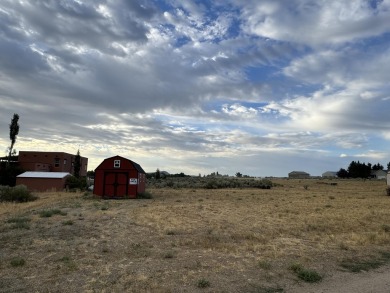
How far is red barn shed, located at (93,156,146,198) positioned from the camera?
127 ft

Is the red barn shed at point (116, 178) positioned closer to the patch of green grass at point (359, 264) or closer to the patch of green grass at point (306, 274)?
the patch of green grass at point (359, 264)

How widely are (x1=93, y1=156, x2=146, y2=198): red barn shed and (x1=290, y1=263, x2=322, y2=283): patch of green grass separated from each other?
98.2ft

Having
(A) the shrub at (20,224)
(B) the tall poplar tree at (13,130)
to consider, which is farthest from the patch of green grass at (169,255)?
(B) the tall poplar tree at (13,130)

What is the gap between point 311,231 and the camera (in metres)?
16.7

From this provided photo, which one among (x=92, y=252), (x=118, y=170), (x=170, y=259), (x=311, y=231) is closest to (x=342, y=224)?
(x=311, y=231)

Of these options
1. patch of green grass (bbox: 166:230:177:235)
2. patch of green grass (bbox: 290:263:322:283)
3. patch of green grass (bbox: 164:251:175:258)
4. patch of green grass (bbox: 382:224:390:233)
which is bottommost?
patch of green grass (bbox: 290:263:322:283)

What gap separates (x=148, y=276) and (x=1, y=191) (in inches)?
1314

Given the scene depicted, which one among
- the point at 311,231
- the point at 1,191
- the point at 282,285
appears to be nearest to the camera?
the point at 282,285

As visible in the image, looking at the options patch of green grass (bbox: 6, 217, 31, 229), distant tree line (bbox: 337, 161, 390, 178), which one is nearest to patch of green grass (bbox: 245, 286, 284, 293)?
patch of green grass (bbox: 6, 217, 31, 229)

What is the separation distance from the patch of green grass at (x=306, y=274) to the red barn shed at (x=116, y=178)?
29.9 meters

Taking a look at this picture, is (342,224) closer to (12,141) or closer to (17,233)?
(17,233)

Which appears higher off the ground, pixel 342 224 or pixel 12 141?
pixel 12 141

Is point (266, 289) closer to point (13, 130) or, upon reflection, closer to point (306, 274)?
point (306, 274)

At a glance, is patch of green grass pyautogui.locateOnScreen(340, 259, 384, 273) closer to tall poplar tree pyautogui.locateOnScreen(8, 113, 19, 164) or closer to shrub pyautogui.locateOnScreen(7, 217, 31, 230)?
shrub pyautogui.locateOnScreen(7, 217, 31, 230)
